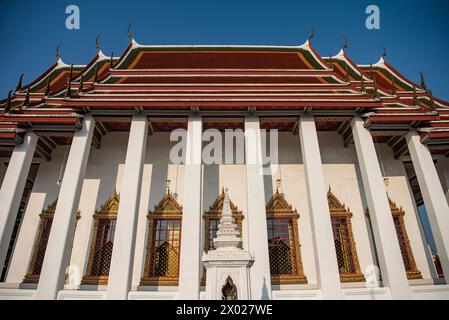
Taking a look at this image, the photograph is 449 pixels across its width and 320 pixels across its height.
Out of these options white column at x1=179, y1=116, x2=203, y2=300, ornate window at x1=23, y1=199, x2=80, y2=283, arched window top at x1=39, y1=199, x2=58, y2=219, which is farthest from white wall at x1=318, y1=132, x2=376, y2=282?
arched window top at x1=39, y1=199, x2=58, y2=219

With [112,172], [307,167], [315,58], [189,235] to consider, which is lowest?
[189,235]

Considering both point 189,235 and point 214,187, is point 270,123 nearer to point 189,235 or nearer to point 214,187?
point 214,187

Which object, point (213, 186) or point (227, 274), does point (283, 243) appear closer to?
point (213, 186)

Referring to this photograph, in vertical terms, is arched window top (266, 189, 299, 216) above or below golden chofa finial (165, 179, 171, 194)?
below

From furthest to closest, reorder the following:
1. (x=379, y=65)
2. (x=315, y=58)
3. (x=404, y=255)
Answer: (x=379, y=65)
(x=315, y=58)
(x=404, y=255)

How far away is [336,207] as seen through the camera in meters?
9.27

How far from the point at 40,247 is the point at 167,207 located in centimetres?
392

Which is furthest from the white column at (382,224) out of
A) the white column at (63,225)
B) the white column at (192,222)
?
the white column at (63,225)

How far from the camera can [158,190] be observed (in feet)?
30.7

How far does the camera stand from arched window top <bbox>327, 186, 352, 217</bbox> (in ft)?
30.1

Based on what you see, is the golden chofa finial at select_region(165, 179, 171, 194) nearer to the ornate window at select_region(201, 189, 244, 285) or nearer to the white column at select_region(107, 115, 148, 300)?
the ornate window at select_region(201, 189, 244, 285)

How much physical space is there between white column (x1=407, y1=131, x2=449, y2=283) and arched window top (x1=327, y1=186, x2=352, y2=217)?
83.1 inches
